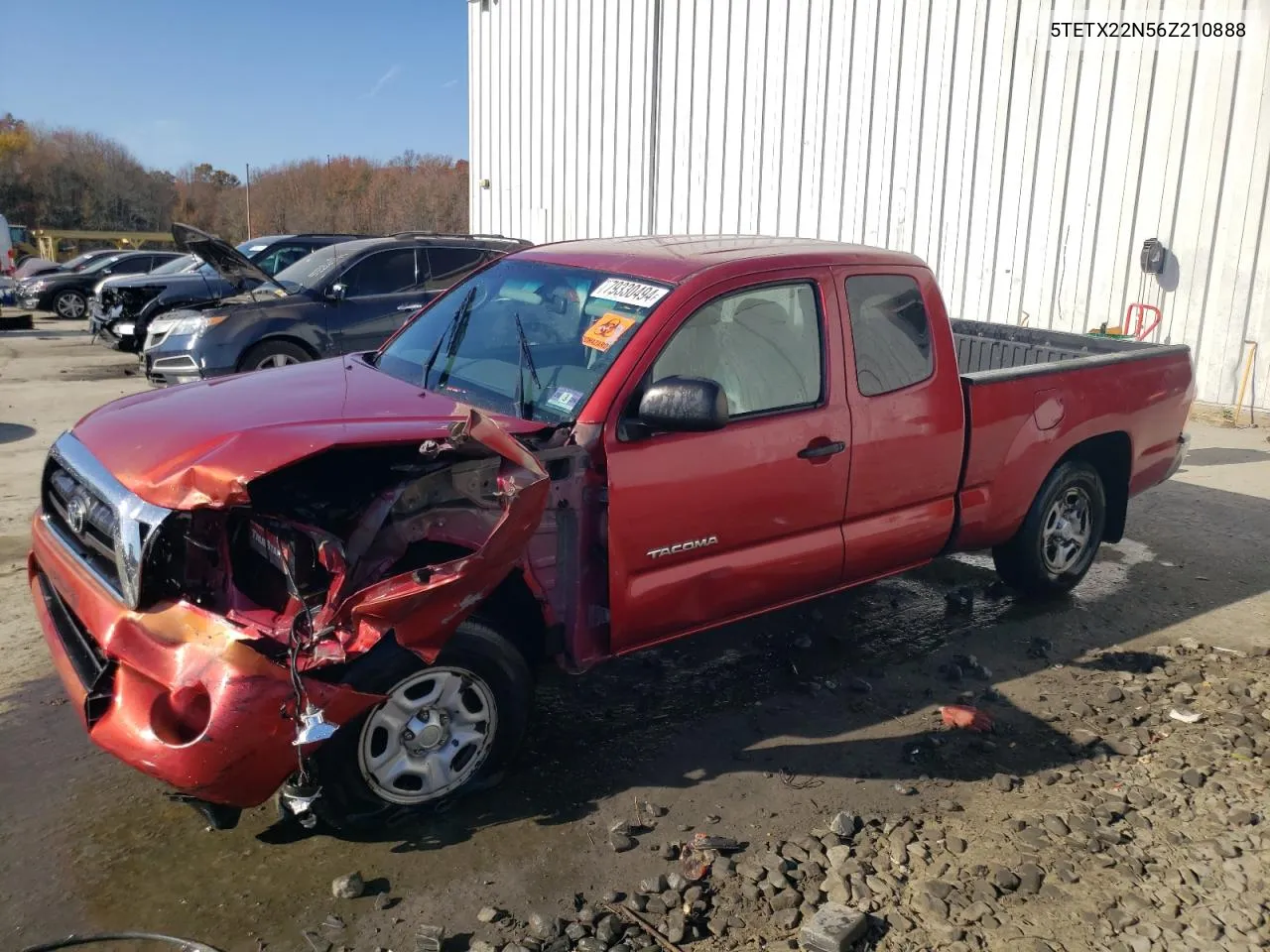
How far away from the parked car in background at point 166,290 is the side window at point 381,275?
3.07 metres

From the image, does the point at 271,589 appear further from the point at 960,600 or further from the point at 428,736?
the point at 960,600

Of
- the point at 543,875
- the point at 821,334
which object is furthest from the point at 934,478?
the point at 543,875

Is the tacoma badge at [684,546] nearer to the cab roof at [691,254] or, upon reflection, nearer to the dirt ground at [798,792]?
the dirt ground at [798,792]

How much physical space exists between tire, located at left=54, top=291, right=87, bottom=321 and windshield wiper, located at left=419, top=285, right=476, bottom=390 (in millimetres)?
20538

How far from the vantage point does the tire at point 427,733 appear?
311cm

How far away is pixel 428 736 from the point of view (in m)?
3.29

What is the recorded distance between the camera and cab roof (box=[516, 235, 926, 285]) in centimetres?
405

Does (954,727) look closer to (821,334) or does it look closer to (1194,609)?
(821,334)

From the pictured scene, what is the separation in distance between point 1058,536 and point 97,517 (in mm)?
4719

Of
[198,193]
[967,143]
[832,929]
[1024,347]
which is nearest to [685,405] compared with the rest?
[832,929]

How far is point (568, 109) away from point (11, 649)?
1614cm

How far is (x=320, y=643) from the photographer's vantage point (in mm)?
2881

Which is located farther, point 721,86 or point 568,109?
point 568,109

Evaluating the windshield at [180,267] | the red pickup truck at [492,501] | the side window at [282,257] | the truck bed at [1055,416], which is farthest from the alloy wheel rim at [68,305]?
the truck bed at [1055,416]
